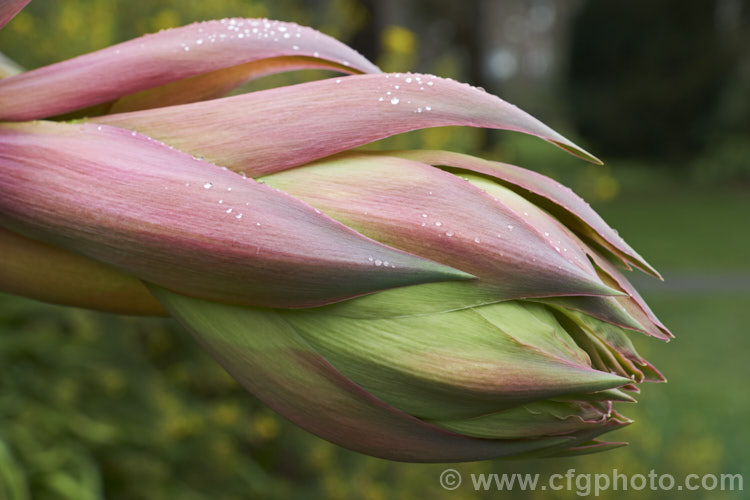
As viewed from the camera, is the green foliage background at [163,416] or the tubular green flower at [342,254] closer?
the tubular green flower at [342,254]

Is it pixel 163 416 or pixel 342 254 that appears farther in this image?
pixel 163 416

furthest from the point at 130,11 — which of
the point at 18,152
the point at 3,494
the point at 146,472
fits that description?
the point at 18,152

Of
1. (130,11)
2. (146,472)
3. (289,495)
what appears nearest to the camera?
(146,472)

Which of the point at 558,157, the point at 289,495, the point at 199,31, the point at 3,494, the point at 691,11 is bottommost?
the point at 3,494

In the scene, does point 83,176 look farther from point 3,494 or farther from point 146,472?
point 146,472

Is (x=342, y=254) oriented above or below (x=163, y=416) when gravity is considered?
below

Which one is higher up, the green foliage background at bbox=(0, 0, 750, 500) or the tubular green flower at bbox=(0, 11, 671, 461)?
the green foliage background at bbox=(0, 0, 750, 500)

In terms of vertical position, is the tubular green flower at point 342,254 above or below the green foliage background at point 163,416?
below

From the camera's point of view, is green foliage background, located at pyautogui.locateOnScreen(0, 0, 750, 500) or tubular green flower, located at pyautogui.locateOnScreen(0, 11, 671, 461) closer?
tubular green flower, located at pyautogui.locateOnScreen(0, 11, 671, 461)
